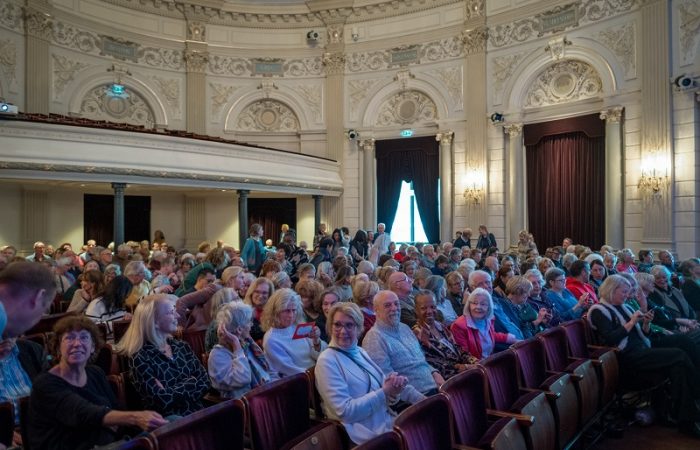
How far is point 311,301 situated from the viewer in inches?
164

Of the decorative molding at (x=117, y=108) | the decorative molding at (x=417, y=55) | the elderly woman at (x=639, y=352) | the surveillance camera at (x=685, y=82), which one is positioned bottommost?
the elderly woman at (x=639, y=352)

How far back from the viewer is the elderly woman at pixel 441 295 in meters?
4.39

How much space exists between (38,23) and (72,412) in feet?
40.8

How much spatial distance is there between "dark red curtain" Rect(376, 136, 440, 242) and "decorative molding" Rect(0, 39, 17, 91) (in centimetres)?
889

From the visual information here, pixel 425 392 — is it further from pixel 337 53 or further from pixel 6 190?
pixel 337 53

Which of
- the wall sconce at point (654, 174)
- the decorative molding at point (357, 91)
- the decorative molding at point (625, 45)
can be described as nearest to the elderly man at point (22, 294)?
the wall sconce at point (654, 174)

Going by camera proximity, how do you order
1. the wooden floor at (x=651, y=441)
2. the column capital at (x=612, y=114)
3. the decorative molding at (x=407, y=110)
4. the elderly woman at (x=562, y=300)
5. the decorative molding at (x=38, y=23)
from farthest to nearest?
the decorative molding at (x=407, y=110), the decorative molding at (x=38, y=23), the column capital at (x=612, y=114), the elderly woman at (x=562, y=300), the wooden floor at (x=651, y=441)

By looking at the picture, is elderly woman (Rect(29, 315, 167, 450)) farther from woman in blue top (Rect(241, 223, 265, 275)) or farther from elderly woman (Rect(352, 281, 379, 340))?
woman in blue top (Rect(241, 223, 265, 275))

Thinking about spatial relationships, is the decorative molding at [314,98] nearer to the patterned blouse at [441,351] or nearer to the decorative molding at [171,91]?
the decorative molding at [171,91]

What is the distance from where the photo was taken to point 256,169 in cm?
1164

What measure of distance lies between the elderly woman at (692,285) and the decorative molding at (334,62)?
10658 millimetres

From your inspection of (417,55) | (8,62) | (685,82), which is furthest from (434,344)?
(8,62)

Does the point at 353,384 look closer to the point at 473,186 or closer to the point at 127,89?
the point at 473,186

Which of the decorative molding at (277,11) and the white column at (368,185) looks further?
the white column at (368,185)
